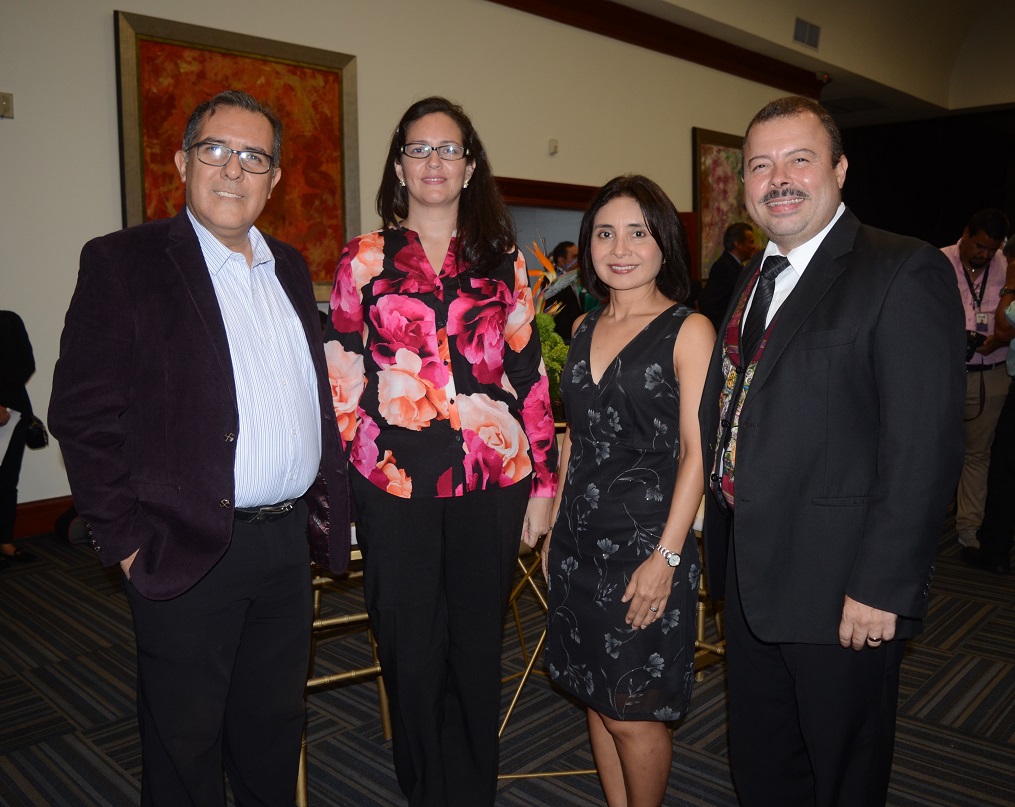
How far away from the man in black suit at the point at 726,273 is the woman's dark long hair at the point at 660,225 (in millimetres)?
5172

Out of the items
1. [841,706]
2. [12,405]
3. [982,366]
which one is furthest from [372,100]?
[841,706]

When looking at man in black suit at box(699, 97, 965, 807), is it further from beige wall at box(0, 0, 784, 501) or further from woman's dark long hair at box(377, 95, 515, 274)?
beige wall at box(0, 0, 784, 501)

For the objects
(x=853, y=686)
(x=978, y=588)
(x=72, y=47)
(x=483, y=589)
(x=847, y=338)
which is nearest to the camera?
(x=847, y=338)

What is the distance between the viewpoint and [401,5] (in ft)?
21.4

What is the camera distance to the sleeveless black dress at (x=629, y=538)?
Result: 1967mm

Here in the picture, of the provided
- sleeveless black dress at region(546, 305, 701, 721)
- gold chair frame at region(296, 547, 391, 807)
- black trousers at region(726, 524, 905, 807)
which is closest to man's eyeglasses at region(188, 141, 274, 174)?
sleeveless black dress at region(546, 305, 701, 721)

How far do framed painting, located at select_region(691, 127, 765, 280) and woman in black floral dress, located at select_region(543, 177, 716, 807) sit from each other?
768cm

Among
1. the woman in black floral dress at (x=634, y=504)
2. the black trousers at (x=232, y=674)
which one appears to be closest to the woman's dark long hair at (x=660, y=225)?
the woman in black floral dress at (x=634, y=504)

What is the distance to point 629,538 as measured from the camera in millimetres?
1990

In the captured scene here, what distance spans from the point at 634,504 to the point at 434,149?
995 mm

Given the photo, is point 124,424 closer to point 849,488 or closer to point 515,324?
point 515,324

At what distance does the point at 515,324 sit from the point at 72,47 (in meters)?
4.27

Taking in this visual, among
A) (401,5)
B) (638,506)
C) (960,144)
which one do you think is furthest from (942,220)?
(638,506)

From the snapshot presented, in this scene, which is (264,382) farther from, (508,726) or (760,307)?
(508,726)
